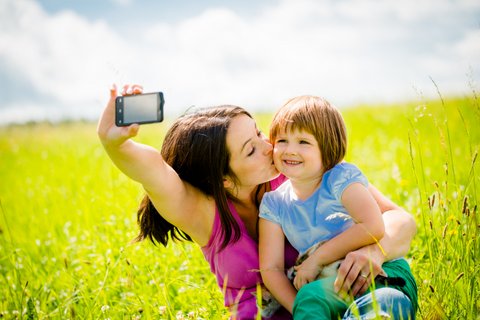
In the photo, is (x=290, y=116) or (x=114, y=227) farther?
(x=114, y=227)

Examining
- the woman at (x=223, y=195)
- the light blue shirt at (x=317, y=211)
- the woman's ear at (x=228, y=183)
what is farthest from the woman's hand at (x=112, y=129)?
the light blue shirt at (x=317, y=211)

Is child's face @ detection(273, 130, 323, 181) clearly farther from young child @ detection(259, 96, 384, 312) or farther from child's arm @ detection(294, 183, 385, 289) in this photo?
child's arm @ detection(294, 183, 385, 289)

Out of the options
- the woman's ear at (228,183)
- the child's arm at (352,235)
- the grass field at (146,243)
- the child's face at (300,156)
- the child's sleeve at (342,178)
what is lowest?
the grass field at (146,243)

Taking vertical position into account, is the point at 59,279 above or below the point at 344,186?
below

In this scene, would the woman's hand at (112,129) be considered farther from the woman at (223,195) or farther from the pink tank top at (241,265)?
the pink tank top at (241,265)

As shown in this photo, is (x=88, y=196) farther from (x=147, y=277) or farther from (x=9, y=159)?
(x=9, y=159)

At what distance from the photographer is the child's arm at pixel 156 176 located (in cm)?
204

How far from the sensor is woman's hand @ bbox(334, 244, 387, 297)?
6.97 feet

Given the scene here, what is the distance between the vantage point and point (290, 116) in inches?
97.0

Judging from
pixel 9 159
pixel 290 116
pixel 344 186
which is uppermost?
pixel 290 116

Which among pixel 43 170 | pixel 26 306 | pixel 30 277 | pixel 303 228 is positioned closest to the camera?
pixel 303 228

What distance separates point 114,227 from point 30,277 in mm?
719

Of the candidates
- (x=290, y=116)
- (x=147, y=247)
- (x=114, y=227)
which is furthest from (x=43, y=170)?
(x=290, y=116)

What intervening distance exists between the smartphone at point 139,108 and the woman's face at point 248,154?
61 centimetres
